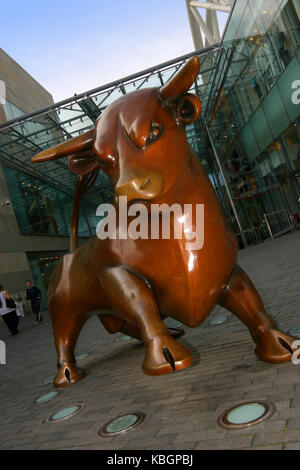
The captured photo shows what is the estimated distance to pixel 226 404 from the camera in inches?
78.2

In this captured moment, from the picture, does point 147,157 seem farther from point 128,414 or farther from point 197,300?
point 128,414

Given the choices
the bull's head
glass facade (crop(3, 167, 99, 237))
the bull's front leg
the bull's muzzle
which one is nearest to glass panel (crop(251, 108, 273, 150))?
glass facade (crop(3, 167, 99, 237))

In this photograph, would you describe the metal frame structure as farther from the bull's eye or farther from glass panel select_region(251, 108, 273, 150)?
the bull's eye

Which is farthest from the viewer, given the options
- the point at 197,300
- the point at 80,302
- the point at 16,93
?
the point at 16,93

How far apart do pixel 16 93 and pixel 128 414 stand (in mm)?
22170

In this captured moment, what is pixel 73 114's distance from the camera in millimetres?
13922

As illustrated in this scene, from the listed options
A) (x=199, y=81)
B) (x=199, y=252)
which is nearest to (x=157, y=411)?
(x=199, y=252)

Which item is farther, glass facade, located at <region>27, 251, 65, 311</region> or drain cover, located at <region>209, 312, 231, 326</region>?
glass facade, located at <region>27, 251, 65, 311</region>

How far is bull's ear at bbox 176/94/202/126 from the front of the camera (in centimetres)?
201

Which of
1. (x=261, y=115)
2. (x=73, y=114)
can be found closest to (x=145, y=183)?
(x=73, y=114)

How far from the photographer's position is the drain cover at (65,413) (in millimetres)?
2494

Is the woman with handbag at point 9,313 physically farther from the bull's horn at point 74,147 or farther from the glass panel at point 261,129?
Result: the glass panel at point 261,129

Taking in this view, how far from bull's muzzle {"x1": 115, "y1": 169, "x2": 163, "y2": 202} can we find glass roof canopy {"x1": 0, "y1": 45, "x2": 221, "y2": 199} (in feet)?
36.5

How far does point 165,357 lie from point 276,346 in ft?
2.78
